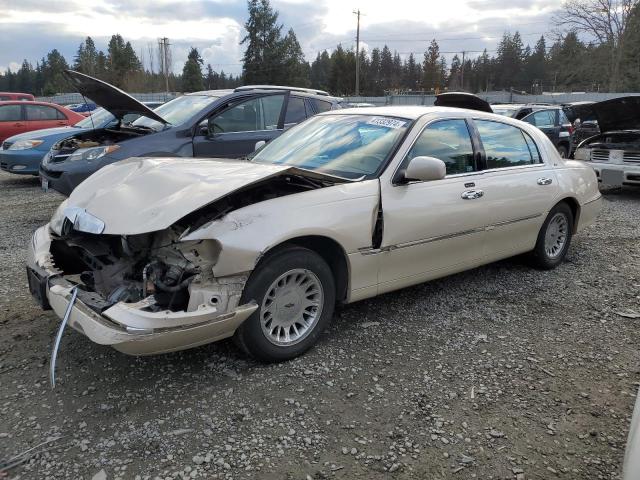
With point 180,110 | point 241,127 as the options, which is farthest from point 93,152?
point 241,127

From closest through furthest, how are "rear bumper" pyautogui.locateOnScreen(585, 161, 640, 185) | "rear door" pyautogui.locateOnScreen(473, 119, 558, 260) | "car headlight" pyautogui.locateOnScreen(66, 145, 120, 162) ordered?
1. "rear door" pyautogui.locateOnScreen(473, 119, 558, 260)
2. "car headlight" pyautogui.locateOnScreen(66, 145, 120, 162)
3. "rear bumper" pyautogui.locateOnScreen(585, 161, 640, 185)

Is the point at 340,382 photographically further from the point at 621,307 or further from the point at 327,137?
the point at 621,307

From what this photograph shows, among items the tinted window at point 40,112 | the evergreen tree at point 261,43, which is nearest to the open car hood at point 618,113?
the tinted window at point 40,112

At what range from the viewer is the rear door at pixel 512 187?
14.9 ft

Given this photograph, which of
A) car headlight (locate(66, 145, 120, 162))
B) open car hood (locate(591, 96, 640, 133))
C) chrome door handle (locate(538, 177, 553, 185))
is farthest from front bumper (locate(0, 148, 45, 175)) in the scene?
open car hood (locate(591, 96, 640, 133))

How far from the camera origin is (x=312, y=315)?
11.5ft

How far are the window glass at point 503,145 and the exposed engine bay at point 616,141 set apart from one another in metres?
5.70

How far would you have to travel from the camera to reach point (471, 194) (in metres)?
4.28

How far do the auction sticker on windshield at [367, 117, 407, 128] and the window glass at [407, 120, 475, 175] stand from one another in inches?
7.4

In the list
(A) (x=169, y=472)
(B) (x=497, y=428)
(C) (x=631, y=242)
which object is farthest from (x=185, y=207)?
(C) (x=631, y=242)

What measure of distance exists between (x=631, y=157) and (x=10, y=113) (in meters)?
13.4

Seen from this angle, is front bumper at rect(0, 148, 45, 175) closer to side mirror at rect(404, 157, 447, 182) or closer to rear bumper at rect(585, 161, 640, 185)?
side mirror at rect(404, 157, 447, 182)

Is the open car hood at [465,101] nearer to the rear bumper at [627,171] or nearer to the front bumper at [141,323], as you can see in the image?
the rear bumper at [627,171]

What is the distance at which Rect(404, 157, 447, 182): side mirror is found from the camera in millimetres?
3680
